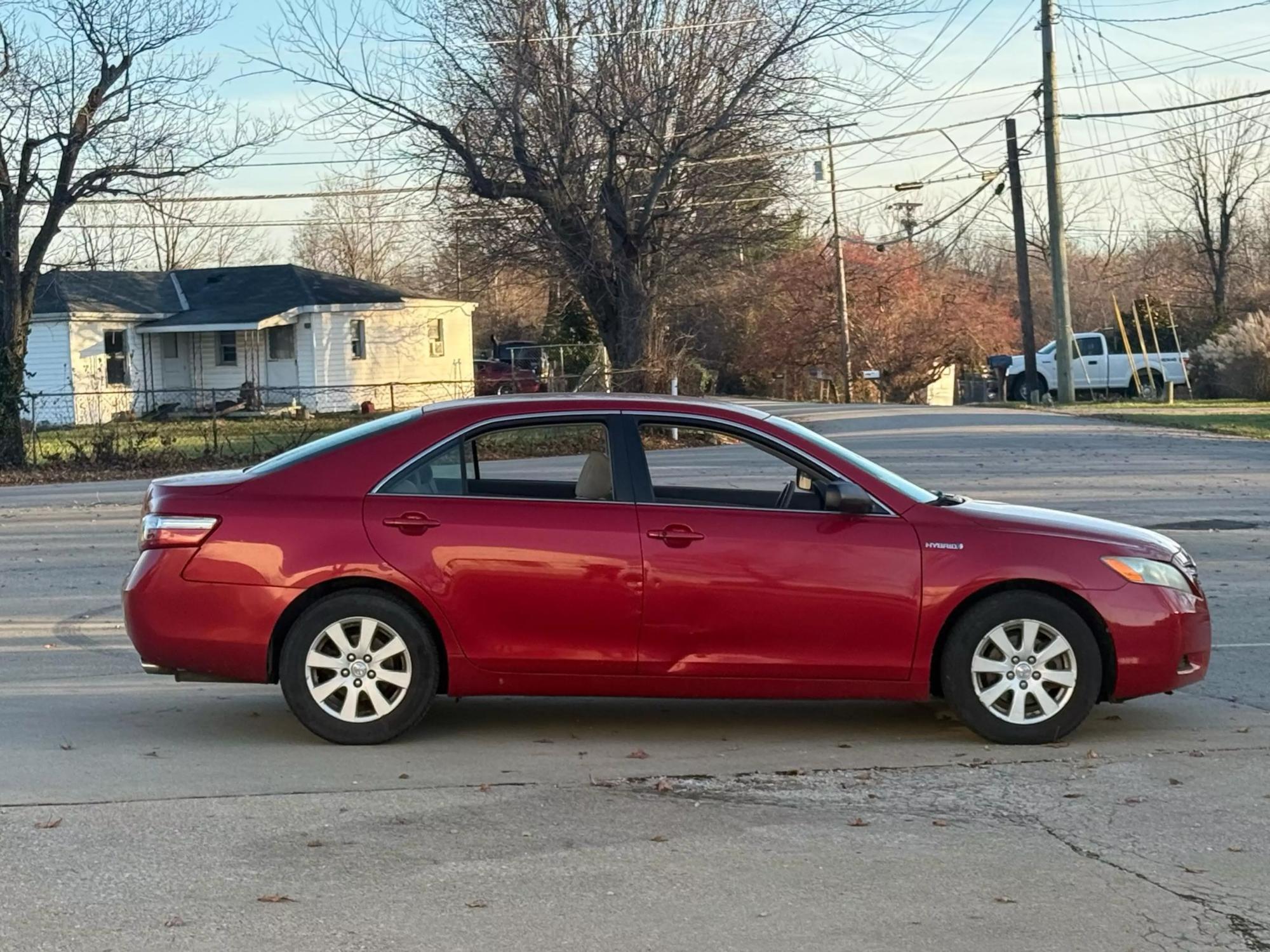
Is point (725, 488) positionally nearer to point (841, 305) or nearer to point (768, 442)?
point (768, 442)

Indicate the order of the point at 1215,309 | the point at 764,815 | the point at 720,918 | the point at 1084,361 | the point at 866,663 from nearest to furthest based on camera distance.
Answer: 1. the point at 720,918
2. the point at 764,815
3. the point at 866,663
4. the point at 1084,361
5. the point at 1215,309

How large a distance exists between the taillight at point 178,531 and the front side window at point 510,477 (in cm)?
81

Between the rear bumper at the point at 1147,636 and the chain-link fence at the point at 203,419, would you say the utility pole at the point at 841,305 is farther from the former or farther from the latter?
the rear bumper at the point at 1147,636

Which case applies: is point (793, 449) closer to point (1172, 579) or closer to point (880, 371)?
point (1172, 579)

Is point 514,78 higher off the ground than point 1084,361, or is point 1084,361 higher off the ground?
point 514,78

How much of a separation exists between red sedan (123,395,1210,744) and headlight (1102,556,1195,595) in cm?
1

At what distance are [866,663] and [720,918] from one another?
218 centimetres

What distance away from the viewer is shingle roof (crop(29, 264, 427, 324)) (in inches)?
1532

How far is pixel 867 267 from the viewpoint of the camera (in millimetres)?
49688

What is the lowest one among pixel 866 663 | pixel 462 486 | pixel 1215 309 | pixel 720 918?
pixel 720 918

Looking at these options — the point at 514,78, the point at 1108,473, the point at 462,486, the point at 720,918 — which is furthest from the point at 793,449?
the point at 514,78

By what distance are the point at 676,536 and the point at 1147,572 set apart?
2.15m

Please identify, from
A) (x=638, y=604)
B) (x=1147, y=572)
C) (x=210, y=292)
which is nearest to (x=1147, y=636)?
(x=1147, y=572)

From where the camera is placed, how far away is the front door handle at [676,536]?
20.9 feet
